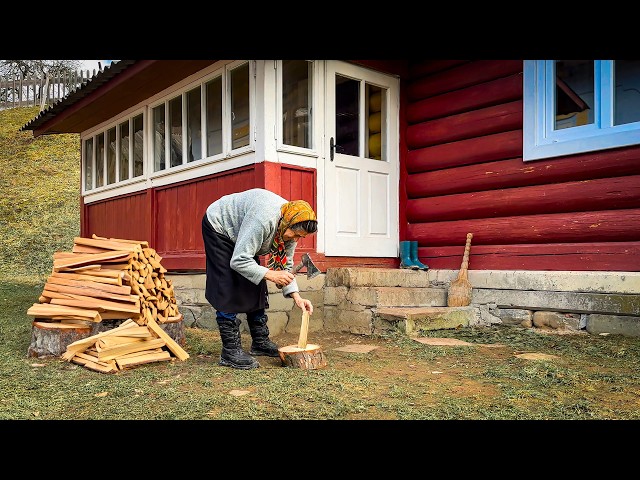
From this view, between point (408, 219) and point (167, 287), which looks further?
point (408, 219)

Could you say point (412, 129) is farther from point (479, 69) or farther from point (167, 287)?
point (167, 287)

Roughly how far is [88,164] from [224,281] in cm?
735

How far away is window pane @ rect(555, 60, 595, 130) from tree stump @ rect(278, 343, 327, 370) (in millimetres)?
3545

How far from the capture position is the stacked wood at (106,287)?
4.46 metres

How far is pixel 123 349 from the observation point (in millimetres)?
3996

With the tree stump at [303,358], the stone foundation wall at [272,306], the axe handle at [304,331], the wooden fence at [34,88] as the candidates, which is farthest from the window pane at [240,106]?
the wooden fence at [34,88]

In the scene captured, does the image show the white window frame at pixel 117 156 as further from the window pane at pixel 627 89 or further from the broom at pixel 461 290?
the window pane at pixel 627 89

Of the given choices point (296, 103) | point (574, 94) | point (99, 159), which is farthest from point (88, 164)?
point (574, 94)

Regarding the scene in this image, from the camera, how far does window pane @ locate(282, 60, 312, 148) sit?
5.96 meters

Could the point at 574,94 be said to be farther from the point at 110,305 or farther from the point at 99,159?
the point at 99,159

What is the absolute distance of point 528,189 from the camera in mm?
5703
